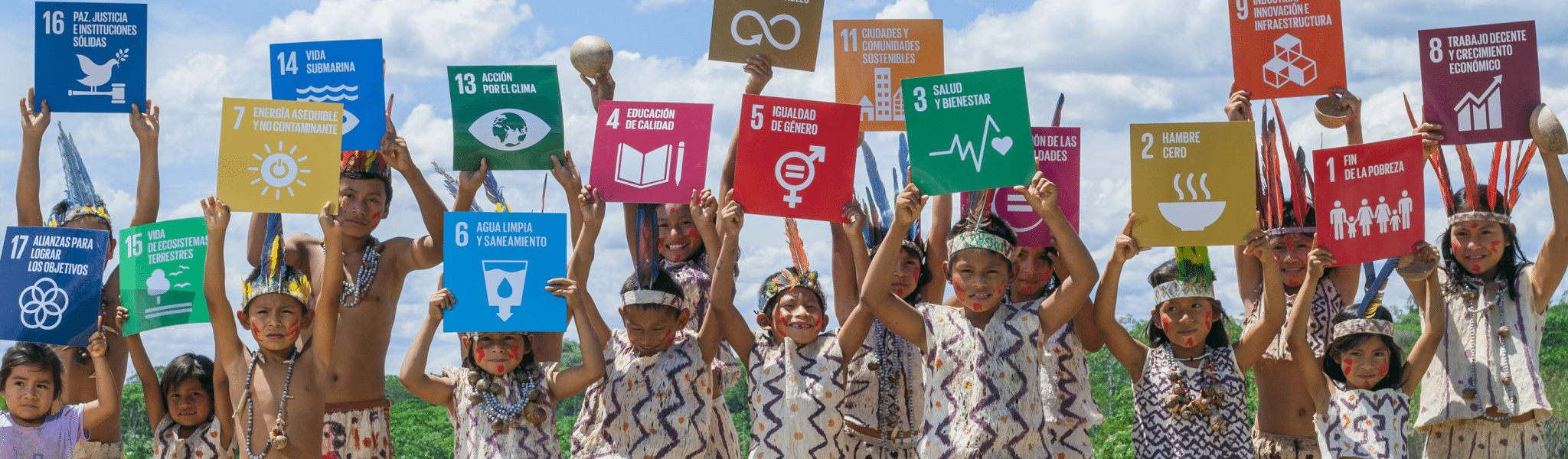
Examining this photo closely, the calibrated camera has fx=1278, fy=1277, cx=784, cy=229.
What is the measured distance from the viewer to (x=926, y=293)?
617 cm

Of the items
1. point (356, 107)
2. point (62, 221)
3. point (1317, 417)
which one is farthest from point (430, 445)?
point (1317, 417)

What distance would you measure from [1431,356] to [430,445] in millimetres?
10915

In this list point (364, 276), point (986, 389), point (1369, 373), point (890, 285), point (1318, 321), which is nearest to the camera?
point (986, 389)

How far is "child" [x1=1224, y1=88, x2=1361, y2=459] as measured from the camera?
20.5 feet

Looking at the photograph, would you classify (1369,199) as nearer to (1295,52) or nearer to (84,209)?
(1295,52)

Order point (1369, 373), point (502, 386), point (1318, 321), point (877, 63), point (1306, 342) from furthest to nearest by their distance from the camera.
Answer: point (877, 63) < point (1318, 321) < point (1369, 373) < point (1306, 342) < point (502, 386)

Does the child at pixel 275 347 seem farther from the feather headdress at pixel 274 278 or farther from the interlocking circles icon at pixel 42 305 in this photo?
the interlocking circles icon at pixel 42 305

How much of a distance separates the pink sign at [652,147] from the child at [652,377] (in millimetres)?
138

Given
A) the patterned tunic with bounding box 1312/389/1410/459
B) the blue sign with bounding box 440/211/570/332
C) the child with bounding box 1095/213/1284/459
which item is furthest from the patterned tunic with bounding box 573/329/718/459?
the patterned tunic with bounding box 1312/389/1410/459

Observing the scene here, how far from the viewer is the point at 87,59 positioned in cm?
657

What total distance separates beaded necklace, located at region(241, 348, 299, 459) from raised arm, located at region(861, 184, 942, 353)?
8.67 feet

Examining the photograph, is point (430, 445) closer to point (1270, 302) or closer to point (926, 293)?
point (926, 293)

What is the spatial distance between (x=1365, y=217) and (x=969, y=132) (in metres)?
1.87

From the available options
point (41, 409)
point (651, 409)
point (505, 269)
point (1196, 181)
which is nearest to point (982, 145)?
point (1196, 181)
